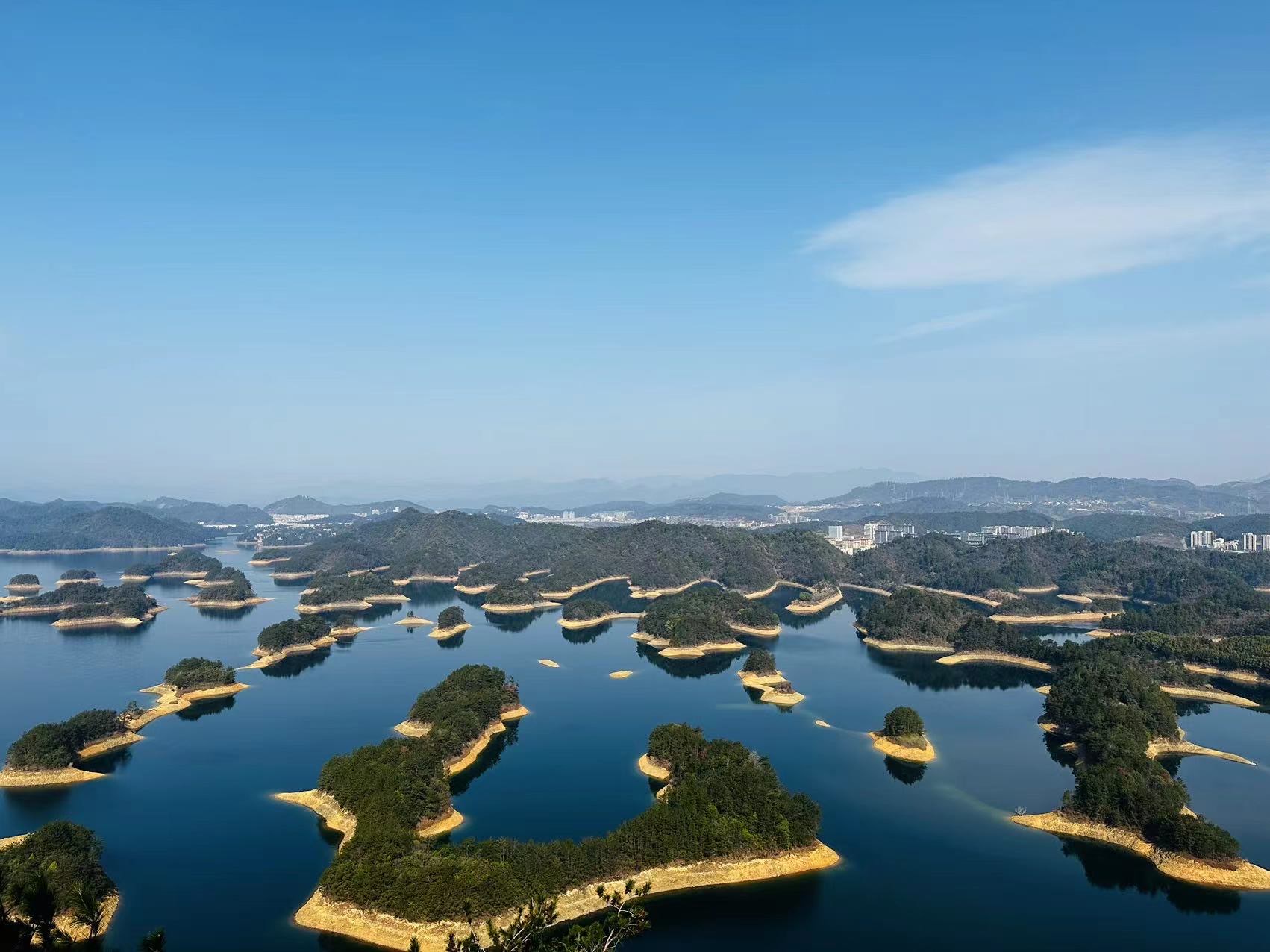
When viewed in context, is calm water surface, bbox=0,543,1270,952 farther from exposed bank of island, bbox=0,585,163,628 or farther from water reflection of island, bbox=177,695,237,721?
exposed bank of island, bbox=0,585,163,628

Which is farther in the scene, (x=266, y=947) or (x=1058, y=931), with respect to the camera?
(x=1058, y=931)

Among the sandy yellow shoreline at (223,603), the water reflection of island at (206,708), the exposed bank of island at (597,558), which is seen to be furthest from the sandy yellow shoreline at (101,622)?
the exposed bank of island at (597,558)

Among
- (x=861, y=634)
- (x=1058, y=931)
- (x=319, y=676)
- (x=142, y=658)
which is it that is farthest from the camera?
(x=861, y=634)

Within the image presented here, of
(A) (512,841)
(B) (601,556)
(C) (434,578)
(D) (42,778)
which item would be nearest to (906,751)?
(A) (512,841)

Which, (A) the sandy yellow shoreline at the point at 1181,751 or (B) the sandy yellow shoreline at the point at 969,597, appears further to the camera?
(B) the sandy yellow shoreline at the point at 969,597

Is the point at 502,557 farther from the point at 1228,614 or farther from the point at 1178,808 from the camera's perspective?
the point at 1178,808

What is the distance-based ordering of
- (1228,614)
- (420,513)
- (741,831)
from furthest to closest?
(420,513), (1228,614), (741,831)

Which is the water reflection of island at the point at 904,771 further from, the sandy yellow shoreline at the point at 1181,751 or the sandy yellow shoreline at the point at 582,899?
the sandy yellow shoreline at the point at 1181,751

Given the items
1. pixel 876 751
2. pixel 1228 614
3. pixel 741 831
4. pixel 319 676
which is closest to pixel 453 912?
pixel 741 831
